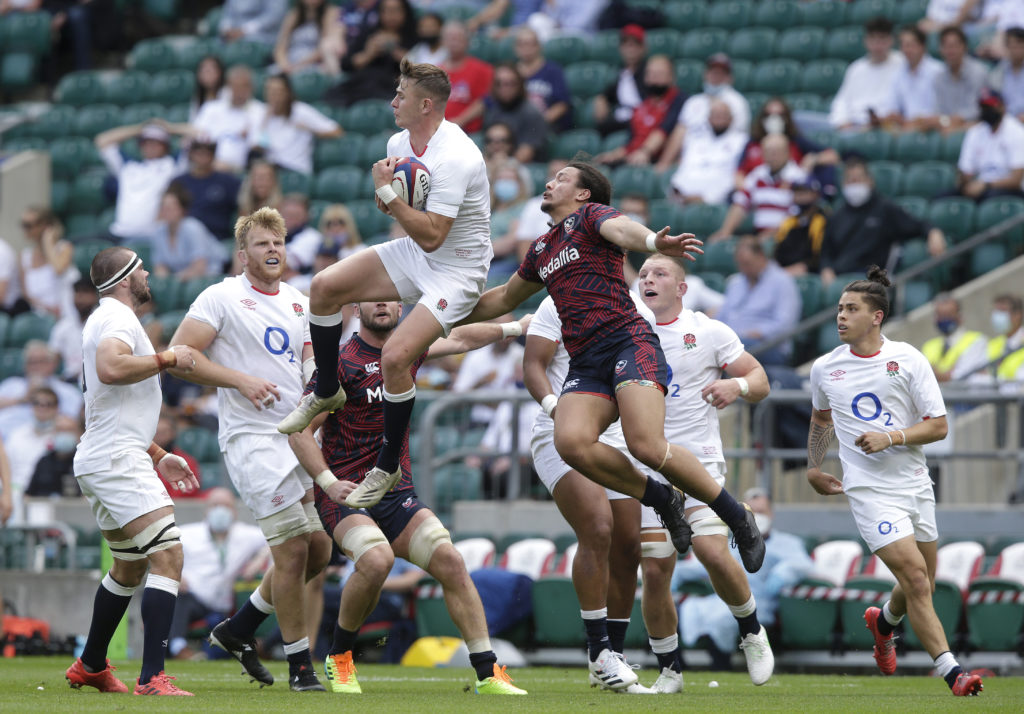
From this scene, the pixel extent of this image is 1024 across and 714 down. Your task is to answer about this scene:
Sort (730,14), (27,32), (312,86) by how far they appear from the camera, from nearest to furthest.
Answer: (730,14)
(312,86)
(27,32)

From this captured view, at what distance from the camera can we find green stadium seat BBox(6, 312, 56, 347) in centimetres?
1764

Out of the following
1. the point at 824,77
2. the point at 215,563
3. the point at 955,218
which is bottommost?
the point at 215,563

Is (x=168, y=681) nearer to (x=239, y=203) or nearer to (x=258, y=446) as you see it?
(x=258, y=446)

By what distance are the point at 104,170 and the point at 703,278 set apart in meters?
9.04

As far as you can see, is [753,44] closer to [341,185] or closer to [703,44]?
[703,44]

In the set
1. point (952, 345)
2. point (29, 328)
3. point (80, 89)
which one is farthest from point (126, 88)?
point (952, 345)

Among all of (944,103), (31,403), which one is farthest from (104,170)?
(944,103)

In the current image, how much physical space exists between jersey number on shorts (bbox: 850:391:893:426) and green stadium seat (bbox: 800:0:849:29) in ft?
34.7

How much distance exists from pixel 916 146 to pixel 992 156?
1313 mm

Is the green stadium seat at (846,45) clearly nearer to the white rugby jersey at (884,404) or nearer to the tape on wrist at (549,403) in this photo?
the white rugby jersey at (884,404)

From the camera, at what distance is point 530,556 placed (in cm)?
1285

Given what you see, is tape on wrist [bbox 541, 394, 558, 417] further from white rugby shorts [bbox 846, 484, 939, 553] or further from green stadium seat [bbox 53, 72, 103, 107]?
green stadium seat [bbox 53, 72, 103, 107]

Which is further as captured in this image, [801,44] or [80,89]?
[80,89]

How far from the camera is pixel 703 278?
1511 centimetres
